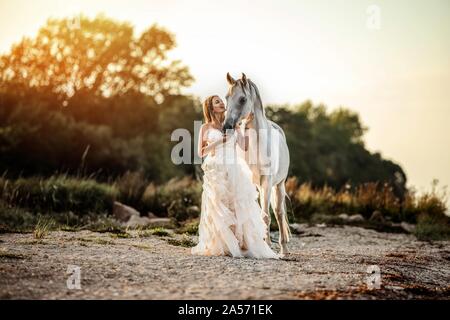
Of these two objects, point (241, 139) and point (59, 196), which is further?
point (59, 196)

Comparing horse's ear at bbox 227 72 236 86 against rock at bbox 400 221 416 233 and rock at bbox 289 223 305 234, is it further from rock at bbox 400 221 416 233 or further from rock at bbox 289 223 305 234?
rock at bbox 400 221 416 233

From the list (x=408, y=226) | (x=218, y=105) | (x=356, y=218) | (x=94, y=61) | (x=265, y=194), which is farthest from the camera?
(x=94, y=61)

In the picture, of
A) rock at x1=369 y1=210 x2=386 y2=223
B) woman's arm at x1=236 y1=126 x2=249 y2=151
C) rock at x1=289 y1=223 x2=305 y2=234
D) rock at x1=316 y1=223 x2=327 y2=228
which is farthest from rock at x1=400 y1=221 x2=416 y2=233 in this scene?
woman's arm at x1=236 y1=126 x2=249 y2=151

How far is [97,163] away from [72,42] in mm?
8688

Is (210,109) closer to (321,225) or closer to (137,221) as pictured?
(137,221)

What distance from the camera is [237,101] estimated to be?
6.35 m

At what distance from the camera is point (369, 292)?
429 centimetres

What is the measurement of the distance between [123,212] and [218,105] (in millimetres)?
5487

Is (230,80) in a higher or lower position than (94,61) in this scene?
lower

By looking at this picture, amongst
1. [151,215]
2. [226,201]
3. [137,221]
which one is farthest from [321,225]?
[226,201]

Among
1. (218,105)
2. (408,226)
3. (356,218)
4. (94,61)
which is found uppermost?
(94,61)

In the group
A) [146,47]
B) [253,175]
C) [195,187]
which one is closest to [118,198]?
[195,187]

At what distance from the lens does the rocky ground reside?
4.04 metres

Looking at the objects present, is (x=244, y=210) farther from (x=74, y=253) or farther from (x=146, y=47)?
(x=146, y=47)
